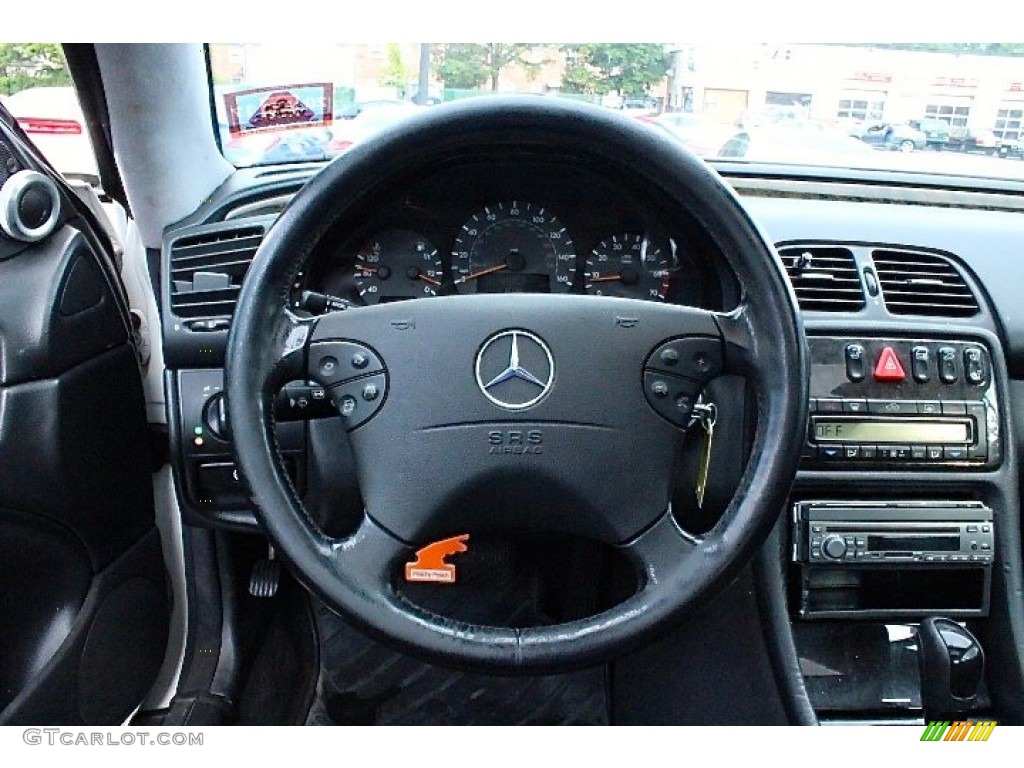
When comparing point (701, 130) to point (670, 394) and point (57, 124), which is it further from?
point (57, 124)

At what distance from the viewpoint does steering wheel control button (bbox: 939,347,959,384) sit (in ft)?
5.49

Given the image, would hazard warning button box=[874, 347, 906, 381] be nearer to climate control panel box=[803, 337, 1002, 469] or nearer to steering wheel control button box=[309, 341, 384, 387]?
climate control panel box=[803, 337, 1002, 469]

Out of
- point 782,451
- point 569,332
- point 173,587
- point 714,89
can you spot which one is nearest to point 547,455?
point 569,332

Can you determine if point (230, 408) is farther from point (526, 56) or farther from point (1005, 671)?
point (1005, 671)

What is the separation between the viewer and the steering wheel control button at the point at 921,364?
166 centimetres

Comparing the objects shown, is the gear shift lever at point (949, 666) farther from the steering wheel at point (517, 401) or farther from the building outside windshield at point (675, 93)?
the building outside windshield at point (675, 93)

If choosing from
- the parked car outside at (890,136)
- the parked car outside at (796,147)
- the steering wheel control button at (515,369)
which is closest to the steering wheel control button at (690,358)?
the steering wheel control button at (515,369)

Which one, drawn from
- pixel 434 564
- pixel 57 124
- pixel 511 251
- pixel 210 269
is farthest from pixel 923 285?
pixel 57 124

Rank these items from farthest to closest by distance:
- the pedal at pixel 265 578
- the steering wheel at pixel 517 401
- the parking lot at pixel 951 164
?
the parking lot at pixel 951 164
the pedal at pixel 265 578
the steering wheel at pixel 517 401

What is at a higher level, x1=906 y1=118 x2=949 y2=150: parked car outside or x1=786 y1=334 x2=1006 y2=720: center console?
x1=906 y1=118 x2=949 y2=150: parked car outside

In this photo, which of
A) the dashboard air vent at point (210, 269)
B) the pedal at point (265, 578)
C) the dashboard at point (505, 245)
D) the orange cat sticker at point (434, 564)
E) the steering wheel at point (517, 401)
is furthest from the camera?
the pedal at point (265, 578)

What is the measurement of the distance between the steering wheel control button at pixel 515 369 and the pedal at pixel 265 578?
0.90m

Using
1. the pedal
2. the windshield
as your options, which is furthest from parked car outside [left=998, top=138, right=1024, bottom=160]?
the pedal

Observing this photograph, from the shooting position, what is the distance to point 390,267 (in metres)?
1.56
